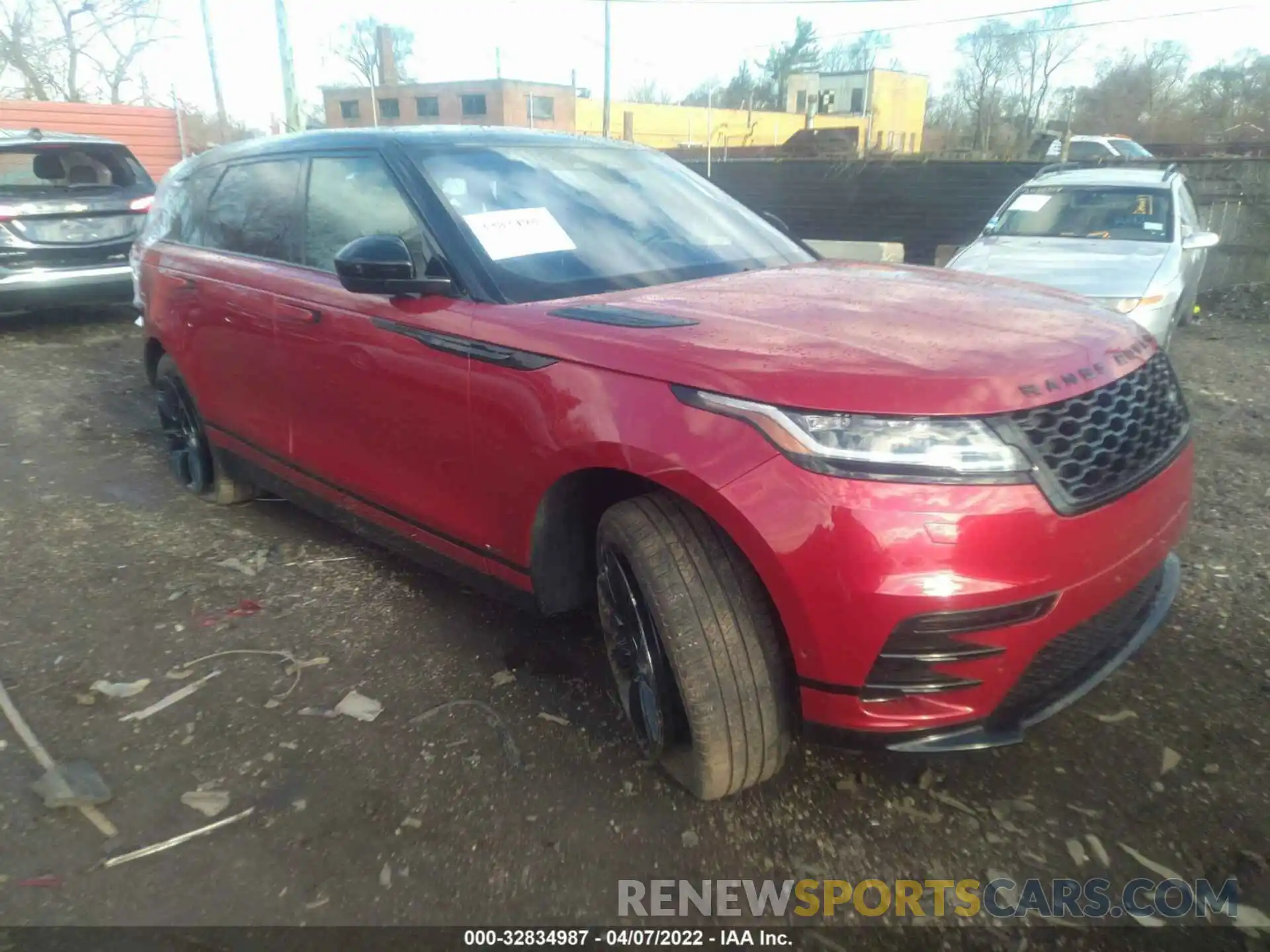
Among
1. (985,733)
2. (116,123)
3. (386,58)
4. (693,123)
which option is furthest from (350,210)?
(386,58)

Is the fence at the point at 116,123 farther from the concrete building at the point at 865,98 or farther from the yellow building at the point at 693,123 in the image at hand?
the concrete building at the point at 865,98

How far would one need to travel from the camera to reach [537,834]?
225 cm

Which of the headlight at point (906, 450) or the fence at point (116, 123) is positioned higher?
the fence at point (116, 123)

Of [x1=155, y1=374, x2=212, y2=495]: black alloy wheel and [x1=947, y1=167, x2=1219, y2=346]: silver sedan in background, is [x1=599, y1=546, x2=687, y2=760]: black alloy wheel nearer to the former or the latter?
[x1=155, y1=374, x2=212, y2=495]: black alloy wheel

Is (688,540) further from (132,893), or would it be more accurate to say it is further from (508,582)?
(132,893)

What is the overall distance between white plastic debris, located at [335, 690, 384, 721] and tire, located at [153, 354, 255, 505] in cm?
180

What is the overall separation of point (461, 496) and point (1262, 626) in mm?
2691

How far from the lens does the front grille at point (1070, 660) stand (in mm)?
2035

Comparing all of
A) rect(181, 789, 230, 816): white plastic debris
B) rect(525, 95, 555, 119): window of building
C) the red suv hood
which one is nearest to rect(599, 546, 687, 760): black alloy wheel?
the red suv hood

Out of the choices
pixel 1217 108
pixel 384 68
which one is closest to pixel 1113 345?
pixel 1217 108

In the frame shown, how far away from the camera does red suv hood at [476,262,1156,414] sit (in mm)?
1918

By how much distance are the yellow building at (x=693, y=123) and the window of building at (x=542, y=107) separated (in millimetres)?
1656

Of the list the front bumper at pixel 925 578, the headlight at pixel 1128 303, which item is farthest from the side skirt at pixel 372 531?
the headlight at pixel 1128 303

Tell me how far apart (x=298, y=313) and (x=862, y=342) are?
2.06m
